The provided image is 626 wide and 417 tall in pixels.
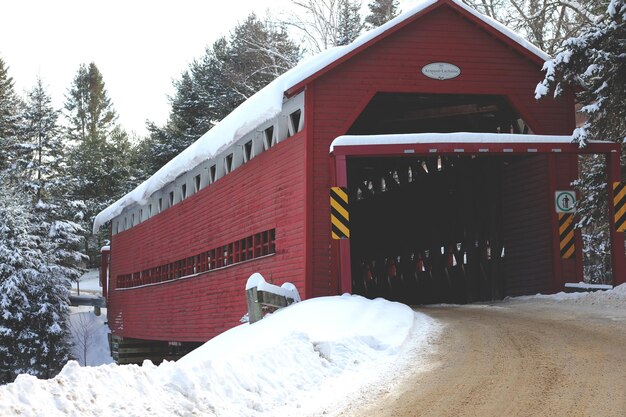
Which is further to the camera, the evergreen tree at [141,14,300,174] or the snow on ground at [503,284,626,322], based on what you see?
the evergreen tree at [141,14,300,174]

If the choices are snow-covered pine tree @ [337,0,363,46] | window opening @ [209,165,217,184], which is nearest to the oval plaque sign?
window opening @ [209,165,217,184]

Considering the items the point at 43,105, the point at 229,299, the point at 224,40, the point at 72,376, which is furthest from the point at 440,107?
the point at 224,40

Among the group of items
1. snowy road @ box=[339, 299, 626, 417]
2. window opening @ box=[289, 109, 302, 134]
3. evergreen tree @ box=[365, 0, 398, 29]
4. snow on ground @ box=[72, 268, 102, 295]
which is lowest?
snowy road @ box=[339, 299, 626, 417]

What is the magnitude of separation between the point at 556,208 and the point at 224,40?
116 ft

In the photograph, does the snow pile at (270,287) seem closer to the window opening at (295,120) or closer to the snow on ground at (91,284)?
the window opening at (295,120)

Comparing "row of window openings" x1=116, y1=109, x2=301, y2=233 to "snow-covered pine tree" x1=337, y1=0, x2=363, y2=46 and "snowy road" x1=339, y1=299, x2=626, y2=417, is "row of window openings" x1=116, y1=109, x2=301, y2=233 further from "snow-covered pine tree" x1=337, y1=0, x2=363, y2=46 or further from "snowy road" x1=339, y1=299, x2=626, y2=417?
"snow-covered pine tree" x1=337, y1=0, x2=363, y2=46

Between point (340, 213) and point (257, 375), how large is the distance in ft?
17.8

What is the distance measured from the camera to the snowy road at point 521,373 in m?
5.18

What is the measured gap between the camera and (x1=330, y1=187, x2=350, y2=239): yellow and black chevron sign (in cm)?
1148

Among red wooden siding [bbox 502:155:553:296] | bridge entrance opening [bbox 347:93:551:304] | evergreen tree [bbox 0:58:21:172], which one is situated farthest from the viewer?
evergreen tree [bbox 0:58:21:172]

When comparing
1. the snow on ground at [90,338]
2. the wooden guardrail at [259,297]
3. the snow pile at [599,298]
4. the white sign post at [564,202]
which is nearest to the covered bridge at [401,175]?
the white sign post at [564,202]

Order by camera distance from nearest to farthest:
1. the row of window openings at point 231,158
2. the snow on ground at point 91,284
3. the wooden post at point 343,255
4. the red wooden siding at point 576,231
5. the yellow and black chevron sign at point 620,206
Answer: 1. the wooden post at point 343,255
2. the yellow and black chevron sign at point 620,206
3. the red wooden siding at point 576,231
4. the row of window openings at point 231,158
5. the snow on ground at point 91,284

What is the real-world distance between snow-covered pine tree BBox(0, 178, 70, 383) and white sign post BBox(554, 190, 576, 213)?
21.9 metres

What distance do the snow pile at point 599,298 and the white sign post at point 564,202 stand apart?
1.67 m
